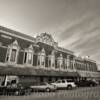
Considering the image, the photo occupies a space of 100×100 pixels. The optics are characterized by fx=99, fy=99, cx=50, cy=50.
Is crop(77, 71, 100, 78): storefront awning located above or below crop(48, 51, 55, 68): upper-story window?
below

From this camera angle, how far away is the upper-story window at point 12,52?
1812 cm

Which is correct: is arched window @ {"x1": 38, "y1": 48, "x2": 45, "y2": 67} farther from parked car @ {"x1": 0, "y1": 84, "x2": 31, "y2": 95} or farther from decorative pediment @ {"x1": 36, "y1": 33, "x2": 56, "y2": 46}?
parked car @ {"x1": 0, "y1": 84, "x2": 31, "y2": 95}

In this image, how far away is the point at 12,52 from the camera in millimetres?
18812

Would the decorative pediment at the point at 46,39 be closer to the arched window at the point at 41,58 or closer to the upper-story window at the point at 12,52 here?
the arched window at the point at 41,58

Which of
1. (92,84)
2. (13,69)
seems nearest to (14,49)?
(13,69)

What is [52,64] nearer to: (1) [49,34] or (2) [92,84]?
(1) [49,34]

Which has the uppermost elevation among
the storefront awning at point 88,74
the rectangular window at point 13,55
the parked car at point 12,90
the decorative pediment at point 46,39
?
the decorative pediment at point 46,39

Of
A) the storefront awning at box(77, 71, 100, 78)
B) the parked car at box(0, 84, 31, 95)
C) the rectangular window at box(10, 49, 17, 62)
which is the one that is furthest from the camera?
the storefront awning at box(77, 71, 100, 78)

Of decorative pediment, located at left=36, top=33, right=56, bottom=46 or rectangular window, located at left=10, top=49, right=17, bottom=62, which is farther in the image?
decorative pediment, located at left=36, top=33, right=56, bottom=46

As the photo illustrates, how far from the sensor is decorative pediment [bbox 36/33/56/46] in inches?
946

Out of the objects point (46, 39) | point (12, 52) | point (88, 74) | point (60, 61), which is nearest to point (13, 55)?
point (12, 52)

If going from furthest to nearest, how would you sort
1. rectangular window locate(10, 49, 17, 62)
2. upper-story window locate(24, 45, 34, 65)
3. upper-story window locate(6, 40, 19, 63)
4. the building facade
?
upper-story window locate(24, 45, 34, 65), rectangular window locate(10, 49, 17, 62), upper-story window locate(6, 40, 19, 63), the building facade

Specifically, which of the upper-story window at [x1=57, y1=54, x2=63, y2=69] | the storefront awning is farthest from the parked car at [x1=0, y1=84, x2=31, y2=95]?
the storefront awning

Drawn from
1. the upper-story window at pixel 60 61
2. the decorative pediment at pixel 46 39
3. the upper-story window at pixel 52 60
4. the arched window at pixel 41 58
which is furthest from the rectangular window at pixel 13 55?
the upper-story window at pixel 60 61
